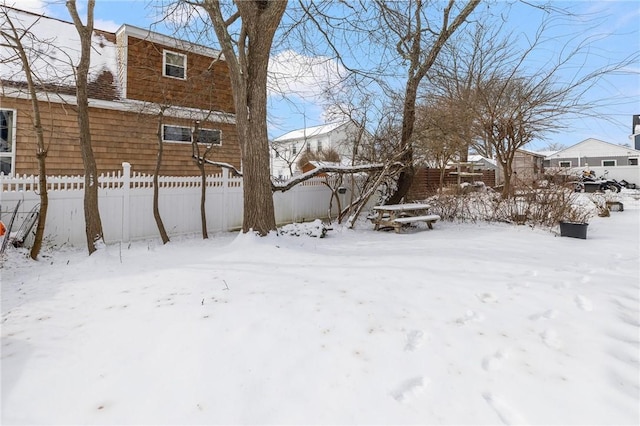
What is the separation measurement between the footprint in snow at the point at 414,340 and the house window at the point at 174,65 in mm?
11271

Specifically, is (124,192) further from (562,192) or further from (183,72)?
(562,192)

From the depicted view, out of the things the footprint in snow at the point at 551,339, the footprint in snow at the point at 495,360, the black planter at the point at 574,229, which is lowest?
the footprint in snow at the point at 495,360

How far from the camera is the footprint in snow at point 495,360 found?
2.09 m

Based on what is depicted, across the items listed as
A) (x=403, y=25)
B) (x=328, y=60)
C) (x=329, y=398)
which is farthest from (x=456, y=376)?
(x=403, y=25)

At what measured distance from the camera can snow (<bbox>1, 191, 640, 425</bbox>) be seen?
68.7 inches

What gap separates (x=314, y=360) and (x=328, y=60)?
8.14 m

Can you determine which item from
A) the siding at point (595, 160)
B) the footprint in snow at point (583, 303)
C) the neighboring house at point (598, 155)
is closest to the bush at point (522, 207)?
the footprint in snow at point (583, 303)

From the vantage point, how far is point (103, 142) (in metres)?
9.39

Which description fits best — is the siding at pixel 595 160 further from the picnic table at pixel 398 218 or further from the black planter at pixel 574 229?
the picnic table at pixel 398 218

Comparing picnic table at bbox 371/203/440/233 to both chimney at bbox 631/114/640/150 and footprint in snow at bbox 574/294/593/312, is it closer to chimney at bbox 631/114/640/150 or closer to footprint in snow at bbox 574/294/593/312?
footprint in snow at bbox 574/294/593/312

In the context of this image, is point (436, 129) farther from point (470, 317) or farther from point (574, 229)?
point (470, 317)

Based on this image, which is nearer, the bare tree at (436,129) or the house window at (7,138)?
the house window at (7,138)

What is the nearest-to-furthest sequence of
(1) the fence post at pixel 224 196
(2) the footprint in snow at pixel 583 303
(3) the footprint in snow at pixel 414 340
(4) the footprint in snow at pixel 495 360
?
(4) the footprint in snow at pixel 495 360, (3) the footprint in snow at pixel 414 340, (2) the footprint in snow at pixel 583 303, (1) the fence post at pixel 224 196

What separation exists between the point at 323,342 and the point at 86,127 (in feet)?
18.8
